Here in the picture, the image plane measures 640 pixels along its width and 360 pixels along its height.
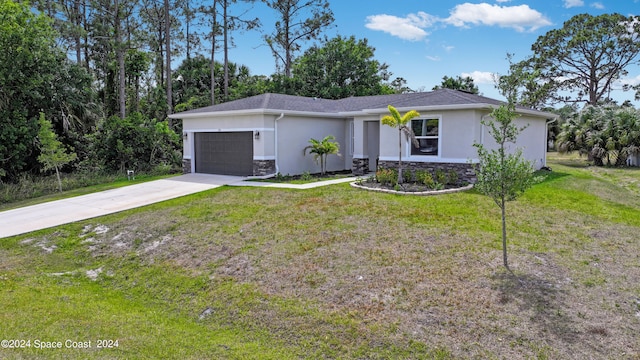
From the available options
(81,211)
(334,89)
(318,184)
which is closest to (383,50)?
(334,89)

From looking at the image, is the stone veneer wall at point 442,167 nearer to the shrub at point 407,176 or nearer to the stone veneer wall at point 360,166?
the shrub at point 407,176

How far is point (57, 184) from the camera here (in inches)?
653

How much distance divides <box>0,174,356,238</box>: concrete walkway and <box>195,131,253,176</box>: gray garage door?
0.79 meters

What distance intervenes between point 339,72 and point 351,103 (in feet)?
36.0

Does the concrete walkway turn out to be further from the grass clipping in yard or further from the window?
the window

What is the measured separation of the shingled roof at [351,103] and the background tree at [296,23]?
15.7 m

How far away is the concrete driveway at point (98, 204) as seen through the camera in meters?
10.2

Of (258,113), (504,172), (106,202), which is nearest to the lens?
(504,172)

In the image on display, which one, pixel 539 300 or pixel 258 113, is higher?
pixel 258 113

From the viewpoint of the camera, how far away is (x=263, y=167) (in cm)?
1555

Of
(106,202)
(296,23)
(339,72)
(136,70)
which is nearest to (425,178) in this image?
(106,202)

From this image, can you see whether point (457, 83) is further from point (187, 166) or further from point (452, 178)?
point (187, 166)

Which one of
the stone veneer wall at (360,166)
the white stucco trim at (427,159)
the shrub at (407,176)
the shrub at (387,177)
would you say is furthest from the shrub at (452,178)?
the stone veneer wall at (360,166)

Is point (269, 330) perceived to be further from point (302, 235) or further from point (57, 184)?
point (57, 184)
